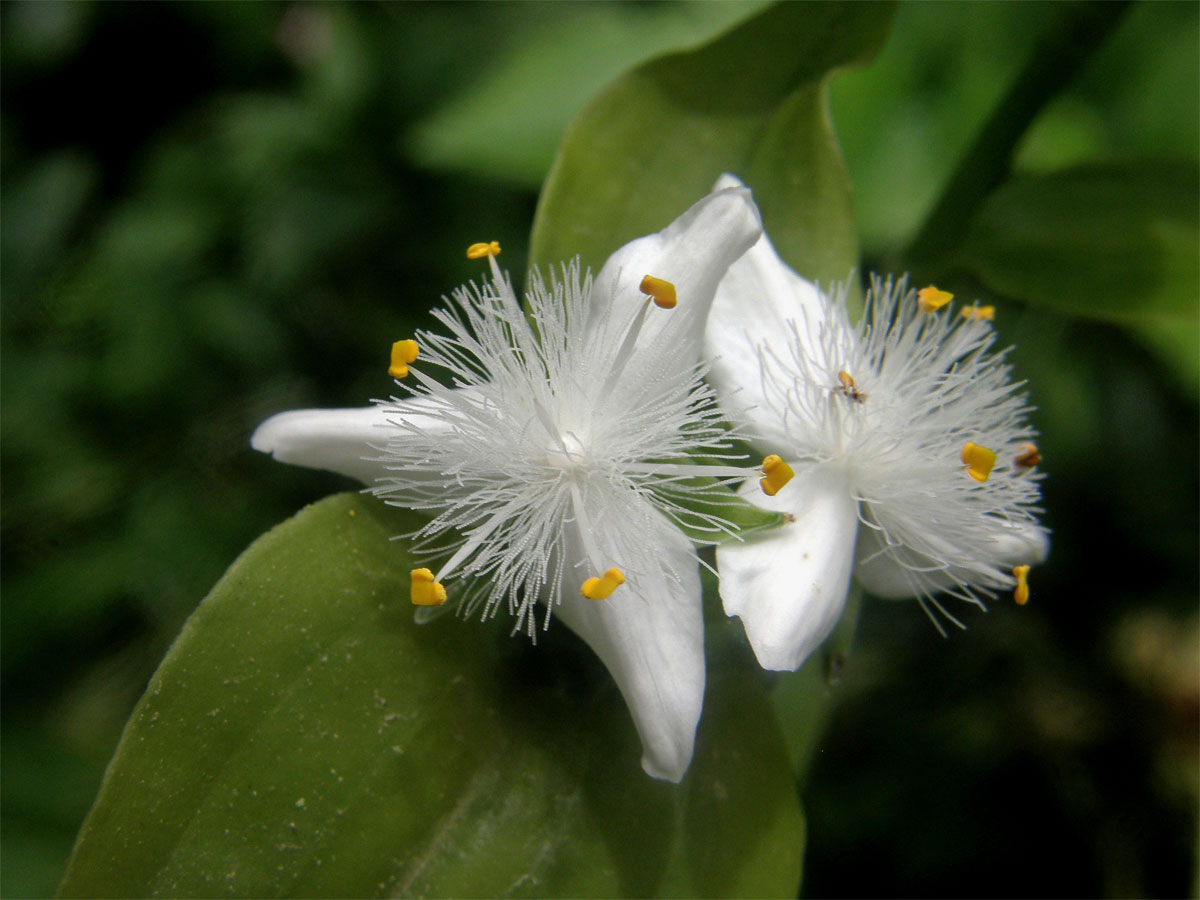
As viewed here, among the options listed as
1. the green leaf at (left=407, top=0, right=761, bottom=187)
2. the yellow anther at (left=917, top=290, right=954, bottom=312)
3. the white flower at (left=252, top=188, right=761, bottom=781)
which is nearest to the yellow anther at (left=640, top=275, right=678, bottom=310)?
the white flower at (left=252, top=188, right=761, bottom=781)

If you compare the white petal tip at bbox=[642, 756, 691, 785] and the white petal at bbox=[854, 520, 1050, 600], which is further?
the white petal at bbox=[854, 520, 1050, 600]

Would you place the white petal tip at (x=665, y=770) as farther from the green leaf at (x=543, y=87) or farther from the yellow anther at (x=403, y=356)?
the green leaf at (x=543, y=87)

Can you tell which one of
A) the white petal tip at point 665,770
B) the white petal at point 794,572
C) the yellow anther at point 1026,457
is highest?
the white petal at point 794,572

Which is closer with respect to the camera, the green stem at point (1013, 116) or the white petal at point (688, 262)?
the white petal at point (688, 262)

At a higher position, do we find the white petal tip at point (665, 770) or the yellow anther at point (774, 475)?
the yellow anther at point (774, 475)

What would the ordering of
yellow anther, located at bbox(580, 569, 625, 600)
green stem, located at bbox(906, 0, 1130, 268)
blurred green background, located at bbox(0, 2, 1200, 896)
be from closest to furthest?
yellow anther, located at bbox(580, 569, 625, 600), green stem, located at bbox(906, 0, 1130, 268), blurred green background, located at bbox(0, 2, 1200, 896)

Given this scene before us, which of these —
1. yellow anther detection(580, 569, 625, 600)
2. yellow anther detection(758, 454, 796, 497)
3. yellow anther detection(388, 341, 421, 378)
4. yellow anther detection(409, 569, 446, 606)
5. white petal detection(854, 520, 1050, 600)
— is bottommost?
white petal detection(854, 520, 1050, 600)

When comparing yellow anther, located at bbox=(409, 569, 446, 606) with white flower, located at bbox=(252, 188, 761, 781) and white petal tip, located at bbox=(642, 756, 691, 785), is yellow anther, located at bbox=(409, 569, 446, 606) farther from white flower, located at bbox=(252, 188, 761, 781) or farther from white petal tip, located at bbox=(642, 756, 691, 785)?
white petal tip, located at bbox=(642, 756, 691, 785)

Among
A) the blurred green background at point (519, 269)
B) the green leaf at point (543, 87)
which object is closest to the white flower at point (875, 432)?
the blurred green background at point (519, 269)
